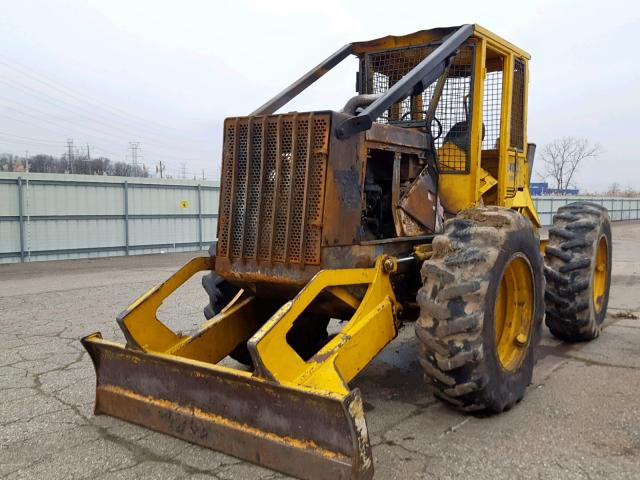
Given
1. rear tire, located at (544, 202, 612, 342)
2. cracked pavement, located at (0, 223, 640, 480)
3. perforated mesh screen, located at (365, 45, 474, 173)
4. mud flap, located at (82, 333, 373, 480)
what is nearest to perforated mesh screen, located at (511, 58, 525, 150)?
perforated mesh screen, located at (365, 45, 474, 173)

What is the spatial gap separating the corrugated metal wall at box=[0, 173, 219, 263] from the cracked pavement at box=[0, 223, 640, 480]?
9.49m

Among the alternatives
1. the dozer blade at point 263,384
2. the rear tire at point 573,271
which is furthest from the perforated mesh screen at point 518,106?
the dozer blade at point 263,384

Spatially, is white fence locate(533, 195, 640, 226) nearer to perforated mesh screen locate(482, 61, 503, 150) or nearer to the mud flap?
perforated mesh screen locate(482, 61, 503, 150)

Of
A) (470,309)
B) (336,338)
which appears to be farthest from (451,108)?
(336,338)

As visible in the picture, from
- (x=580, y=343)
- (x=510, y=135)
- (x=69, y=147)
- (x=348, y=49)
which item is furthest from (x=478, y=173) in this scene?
(x=69, y=147)

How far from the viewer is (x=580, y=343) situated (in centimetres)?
627

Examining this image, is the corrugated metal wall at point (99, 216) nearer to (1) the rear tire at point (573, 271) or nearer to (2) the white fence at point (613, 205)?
(1) the rear tire at point (573, 271)

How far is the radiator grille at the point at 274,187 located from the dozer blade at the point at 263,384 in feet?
1.25

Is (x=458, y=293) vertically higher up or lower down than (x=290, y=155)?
lower down

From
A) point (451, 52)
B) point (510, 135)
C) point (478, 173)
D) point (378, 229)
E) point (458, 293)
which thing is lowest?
point (458, 293)

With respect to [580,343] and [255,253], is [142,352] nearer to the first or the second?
[255,253]

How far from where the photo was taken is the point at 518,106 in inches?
230

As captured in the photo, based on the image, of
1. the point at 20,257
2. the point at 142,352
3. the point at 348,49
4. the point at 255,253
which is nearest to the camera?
the point at 142,352

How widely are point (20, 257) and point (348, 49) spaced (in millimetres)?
13115
